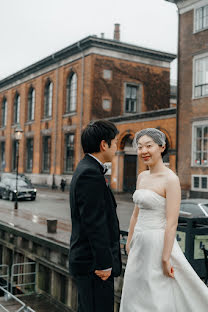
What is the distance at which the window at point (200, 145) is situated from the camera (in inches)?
847

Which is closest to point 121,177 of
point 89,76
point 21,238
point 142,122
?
point 142,122

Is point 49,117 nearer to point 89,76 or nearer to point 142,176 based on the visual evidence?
point 89,76

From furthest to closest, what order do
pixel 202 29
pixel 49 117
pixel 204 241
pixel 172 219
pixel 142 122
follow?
pixel 49 117 → pixel 142 122 → pixel 202 29 → pixel 204 241 → pixel 172 219

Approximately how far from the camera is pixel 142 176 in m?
4.09

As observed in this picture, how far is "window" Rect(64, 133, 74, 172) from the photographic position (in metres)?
34.0

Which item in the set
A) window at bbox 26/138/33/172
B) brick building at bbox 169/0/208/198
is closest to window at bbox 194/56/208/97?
brick building at bbox 169/0/208/198

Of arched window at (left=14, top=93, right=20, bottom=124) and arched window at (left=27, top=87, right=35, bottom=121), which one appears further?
arched window at (left=14, top=93, right=20, bottom=124)

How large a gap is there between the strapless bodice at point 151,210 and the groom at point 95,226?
48 centimetres

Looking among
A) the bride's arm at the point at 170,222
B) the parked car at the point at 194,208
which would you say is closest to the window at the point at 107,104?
the parked car at the point at 194,208

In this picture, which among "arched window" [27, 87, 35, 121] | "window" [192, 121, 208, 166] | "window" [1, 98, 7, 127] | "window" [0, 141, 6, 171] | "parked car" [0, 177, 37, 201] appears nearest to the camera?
"window" [192, 121, 208, 166]

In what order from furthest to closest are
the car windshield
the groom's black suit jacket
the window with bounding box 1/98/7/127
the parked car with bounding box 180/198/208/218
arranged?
1. the window with bounding box 1/98/7/127
2. the car windshield
3. the parked car with bounding box 180/198/208/218
4. the groom's black suit jacket

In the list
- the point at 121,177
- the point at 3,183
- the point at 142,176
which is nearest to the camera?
the point at 142,176

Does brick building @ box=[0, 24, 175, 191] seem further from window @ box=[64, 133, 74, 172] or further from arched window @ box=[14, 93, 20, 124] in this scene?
arched window @ box=[14, 93, 20, 124]

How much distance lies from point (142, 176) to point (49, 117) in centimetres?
3405
